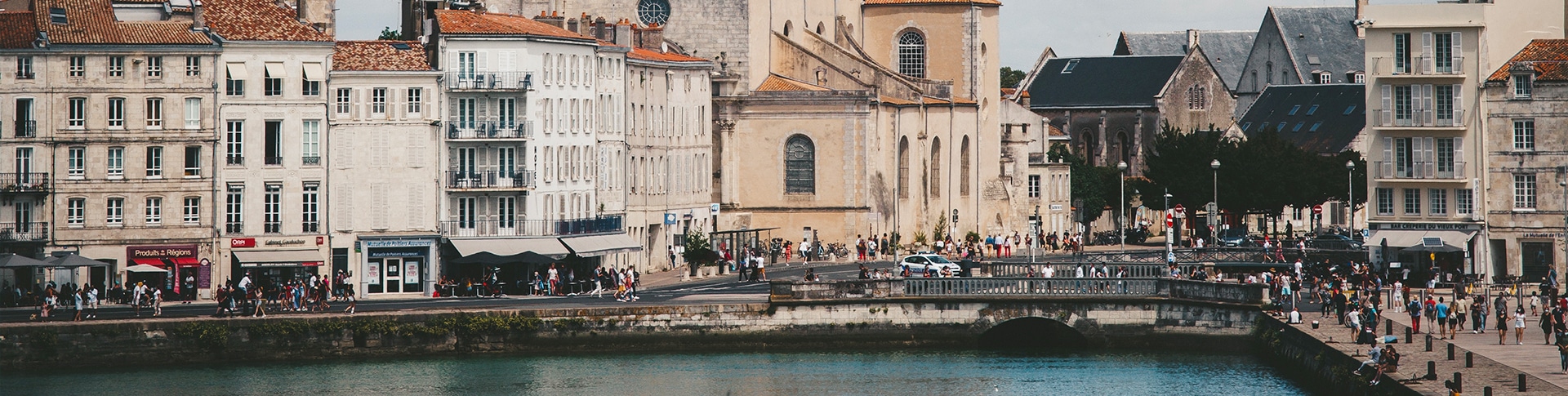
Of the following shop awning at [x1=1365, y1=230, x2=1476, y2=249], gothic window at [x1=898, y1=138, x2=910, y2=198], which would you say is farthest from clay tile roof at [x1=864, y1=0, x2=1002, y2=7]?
shop awning at [x1=1365, y1=230, x2=1476, y2=249]

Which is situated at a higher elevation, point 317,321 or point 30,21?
point 30,21

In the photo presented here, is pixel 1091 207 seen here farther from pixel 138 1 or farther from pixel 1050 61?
pixel 138 1

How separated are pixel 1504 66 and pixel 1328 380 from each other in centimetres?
2726

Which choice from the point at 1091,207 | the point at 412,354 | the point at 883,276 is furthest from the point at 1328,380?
the point at 1091,207

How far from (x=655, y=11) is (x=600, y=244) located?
1012 inches

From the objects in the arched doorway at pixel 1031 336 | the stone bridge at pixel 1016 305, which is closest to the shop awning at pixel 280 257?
the stone bridge at pixel 1016 305

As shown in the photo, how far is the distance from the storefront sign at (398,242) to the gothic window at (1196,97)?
278ft

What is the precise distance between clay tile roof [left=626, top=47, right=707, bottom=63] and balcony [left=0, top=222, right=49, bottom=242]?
21.9 metres

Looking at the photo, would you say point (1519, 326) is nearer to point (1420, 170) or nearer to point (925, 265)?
point (1420, 170)

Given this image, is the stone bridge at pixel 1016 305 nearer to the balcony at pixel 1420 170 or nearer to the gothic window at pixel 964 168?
the balcony at pixel 1420 170

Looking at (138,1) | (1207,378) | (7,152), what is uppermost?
(138,1)

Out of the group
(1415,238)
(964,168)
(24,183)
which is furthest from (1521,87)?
(24,183)

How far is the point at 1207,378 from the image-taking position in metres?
63.4

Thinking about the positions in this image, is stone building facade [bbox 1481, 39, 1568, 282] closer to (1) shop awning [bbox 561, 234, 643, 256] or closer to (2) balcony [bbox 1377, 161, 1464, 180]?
(2) balcony [bbox 1377, 161, 1464, 180]
